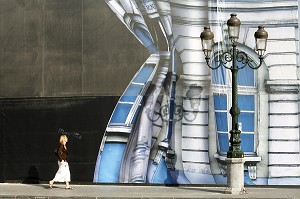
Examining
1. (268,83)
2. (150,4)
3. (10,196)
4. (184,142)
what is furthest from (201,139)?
(10,196)

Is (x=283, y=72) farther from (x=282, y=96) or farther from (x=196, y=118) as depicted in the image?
(x=196, y=118)

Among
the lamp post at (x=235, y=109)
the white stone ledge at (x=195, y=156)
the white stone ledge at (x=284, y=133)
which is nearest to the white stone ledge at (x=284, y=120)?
the white stone ledge at (x=284, y=133)

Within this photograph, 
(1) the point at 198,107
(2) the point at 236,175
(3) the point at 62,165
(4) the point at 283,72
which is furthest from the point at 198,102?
(3) the point at 62,165

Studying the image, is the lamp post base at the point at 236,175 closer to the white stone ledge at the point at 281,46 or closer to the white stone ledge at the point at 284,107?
the white stone ledge at the point at 284,107

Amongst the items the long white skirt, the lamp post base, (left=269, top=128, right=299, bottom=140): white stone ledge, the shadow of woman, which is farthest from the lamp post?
the shadow of woman

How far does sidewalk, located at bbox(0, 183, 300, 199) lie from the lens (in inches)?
702

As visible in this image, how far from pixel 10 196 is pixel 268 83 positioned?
22.5ft

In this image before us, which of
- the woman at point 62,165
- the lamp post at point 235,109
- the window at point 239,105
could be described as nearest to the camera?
the lamp post at point 235,109

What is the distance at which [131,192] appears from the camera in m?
18.9

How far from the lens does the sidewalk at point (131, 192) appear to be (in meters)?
17.8

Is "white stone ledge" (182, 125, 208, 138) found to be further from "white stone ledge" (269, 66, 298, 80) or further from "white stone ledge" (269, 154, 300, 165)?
"white stone ledge" (269, 66, 298, 80)

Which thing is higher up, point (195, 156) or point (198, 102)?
point (198, 102)

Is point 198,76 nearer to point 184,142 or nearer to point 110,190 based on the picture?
point 184,142

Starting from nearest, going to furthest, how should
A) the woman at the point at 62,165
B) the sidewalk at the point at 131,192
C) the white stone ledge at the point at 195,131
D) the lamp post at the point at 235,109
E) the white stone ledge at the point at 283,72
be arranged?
1. the sidewalk at the point at 131,192
2. the lamp post at the point at 235,109
3. the woman at the point at 62,165
4. the white stone ledge at the point at 283,72
5. the white stone ledge at the point at 195,131
